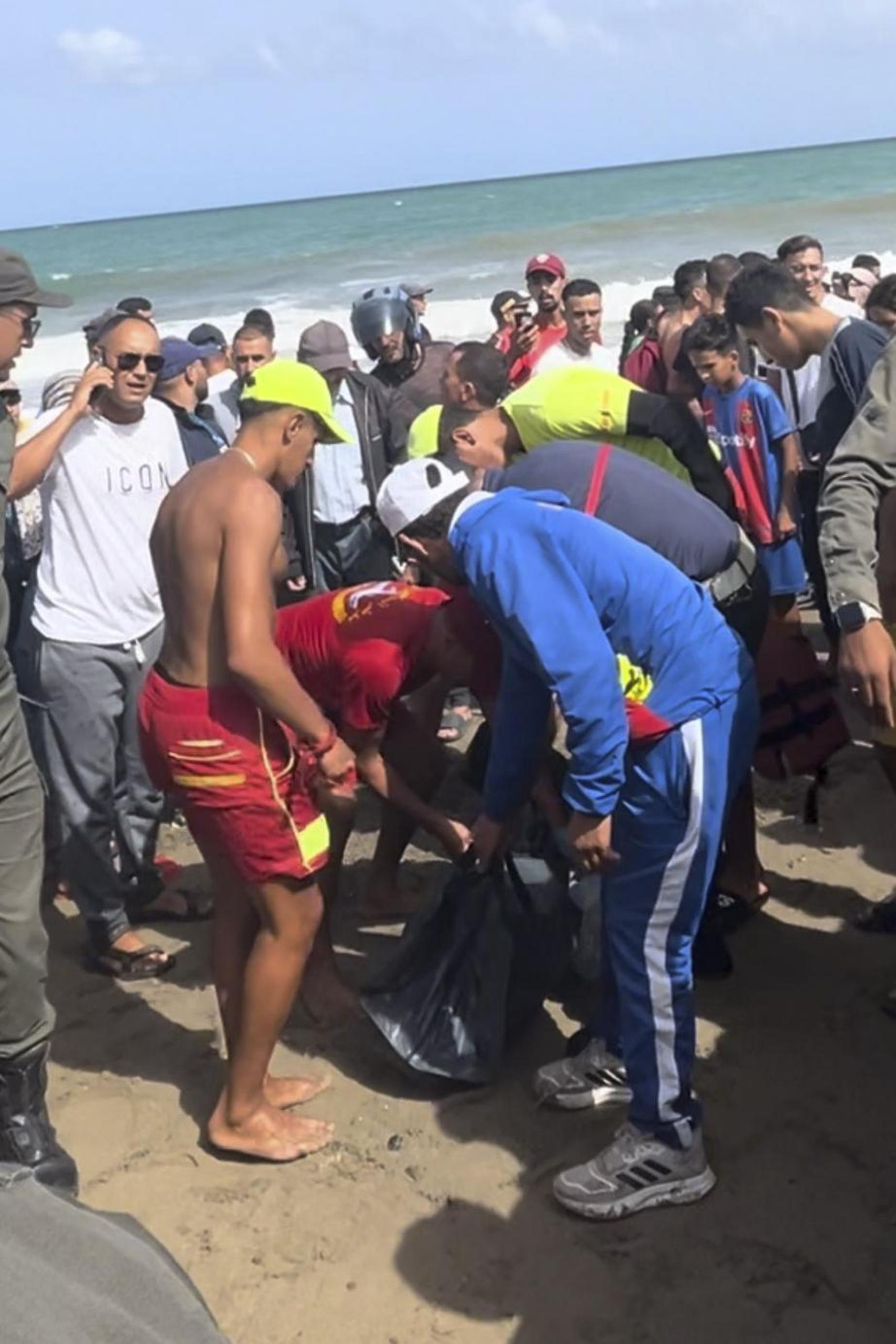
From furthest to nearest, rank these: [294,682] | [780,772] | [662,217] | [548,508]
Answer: [662,217]
[780,772]
[294,682]
[548,508]

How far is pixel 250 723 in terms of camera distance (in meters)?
3.24

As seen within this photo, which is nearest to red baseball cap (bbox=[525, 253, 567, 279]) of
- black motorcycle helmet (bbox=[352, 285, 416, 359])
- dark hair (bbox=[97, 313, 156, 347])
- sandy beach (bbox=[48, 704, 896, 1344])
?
black motorcycle helmet (bbox=[352, 285, 416, 359])

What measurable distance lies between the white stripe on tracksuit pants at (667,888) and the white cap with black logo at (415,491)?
0.73 m

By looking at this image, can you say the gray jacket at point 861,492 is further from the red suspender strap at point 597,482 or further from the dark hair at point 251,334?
the dark hair at point 251,334

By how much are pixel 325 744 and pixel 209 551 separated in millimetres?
534

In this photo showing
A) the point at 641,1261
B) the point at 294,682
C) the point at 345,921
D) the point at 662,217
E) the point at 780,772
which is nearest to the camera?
the point at 641,1261

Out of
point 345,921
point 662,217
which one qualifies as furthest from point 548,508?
point 662,217

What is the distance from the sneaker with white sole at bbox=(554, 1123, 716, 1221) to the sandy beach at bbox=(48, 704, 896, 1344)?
0.14ft

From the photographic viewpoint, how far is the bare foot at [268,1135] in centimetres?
344

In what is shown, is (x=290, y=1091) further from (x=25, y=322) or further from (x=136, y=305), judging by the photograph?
(x=136, y=305)

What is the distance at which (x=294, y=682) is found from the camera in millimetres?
3191

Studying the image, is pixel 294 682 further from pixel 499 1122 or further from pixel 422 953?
pixel 499 1122

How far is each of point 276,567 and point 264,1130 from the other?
142 centimetres

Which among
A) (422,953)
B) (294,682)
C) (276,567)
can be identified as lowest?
(422,953)
